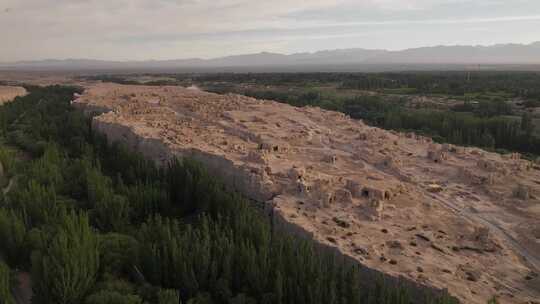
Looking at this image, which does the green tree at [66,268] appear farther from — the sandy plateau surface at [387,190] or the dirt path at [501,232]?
the dirt path at [501,232]

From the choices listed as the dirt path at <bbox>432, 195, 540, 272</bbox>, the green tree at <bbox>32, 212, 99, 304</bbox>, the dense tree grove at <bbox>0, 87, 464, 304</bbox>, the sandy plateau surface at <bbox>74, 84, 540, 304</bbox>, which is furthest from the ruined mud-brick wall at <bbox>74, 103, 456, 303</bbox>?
the green tree at <bbox>32, 212, 99, 304</bbox>

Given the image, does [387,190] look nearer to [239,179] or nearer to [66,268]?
[239,179]

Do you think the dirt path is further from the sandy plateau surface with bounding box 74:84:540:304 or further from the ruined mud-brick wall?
the ruined mud-brick wall

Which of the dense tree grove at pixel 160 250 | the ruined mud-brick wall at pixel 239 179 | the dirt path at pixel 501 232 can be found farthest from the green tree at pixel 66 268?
the dirt path at pixel 501 232

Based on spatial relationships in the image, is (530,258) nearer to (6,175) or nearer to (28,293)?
(28,293)

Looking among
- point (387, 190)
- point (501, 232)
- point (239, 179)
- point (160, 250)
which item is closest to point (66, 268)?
point (160, 250)

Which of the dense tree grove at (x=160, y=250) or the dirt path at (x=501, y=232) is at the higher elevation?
the dense tree grove at (x=160, y=250)
